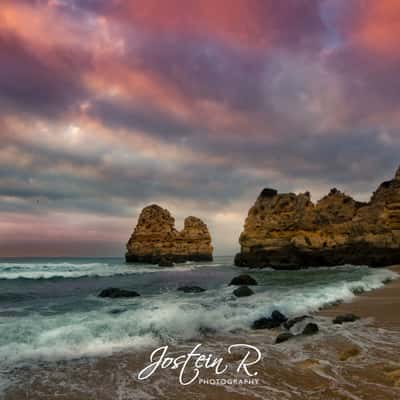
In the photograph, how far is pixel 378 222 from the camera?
46.9 metres

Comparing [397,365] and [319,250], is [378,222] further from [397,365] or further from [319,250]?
[397,365]

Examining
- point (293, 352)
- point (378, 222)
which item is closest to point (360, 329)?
point (293, 352)

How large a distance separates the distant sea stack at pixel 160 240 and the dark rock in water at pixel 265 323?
70.7 meters

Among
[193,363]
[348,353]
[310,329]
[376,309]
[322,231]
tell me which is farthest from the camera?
[322,231]

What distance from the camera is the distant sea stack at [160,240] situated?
272 feet

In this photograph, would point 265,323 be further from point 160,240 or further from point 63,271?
point 160,240

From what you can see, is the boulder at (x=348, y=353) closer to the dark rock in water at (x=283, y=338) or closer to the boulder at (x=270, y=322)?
the dark rock in water at (x=283, y=338)

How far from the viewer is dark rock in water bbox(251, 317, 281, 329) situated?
→ 32.8 ft

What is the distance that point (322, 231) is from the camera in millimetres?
51594

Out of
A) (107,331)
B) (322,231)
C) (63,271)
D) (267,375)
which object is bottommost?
(267,375)

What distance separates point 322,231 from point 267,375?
1925 inches

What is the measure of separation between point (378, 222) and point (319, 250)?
28.7 feet

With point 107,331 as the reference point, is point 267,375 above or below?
below

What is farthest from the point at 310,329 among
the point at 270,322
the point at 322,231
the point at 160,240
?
the point at 160,240
